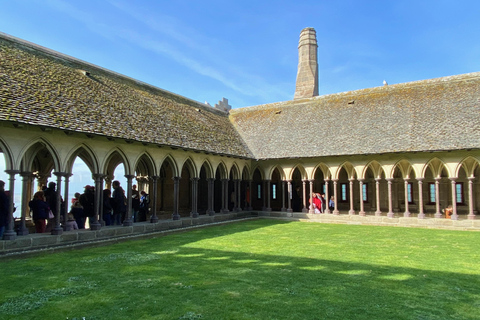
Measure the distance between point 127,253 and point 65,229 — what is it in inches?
124

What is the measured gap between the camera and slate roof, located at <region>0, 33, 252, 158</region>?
10.3 meters

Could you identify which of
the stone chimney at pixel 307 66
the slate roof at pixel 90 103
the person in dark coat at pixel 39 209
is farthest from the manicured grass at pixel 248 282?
the stone chimney at pixel 307 66

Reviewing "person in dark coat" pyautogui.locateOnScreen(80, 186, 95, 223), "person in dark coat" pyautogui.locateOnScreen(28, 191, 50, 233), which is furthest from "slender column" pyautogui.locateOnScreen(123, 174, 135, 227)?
"person in dark coat" pyautogui.locateOnScreen(28, 191, 50, 233)

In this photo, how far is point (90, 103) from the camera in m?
12.6

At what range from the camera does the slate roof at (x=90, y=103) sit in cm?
1027

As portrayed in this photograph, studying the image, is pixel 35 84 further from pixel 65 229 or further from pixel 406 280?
pixel 406 280

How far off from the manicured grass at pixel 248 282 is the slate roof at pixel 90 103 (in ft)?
13.1

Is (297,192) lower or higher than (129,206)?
higher

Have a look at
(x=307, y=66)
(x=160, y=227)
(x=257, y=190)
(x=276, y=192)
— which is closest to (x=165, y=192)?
(x=257, y=190)

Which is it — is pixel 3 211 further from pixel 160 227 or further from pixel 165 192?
pixel 165 192

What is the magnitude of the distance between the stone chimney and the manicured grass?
1959cm

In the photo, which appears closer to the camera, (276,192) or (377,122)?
(377,122)

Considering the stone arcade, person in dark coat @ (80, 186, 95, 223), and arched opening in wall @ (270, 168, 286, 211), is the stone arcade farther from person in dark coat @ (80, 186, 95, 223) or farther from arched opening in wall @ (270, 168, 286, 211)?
person in dark coat @ (80, 186, 95, 223)

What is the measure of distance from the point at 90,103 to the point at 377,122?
13874mm
